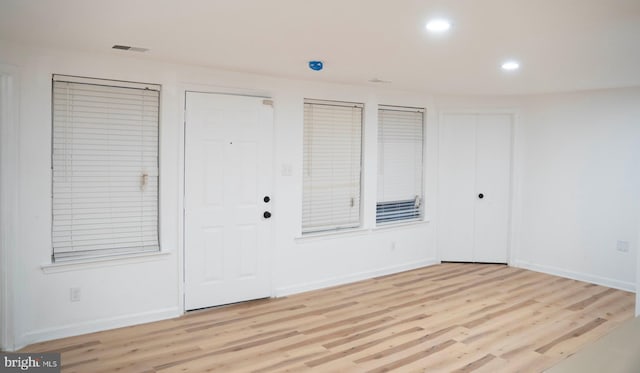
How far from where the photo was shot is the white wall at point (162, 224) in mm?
3555

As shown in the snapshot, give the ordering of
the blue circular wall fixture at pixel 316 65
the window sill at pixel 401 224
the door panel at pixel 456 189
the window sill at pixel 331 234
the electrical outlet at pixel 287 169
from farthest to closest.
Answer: the door panel at pixel 456 189
the window sill at pixel 401 224
the window sill at pixel 331 234
the electrical outlet at pixel 287 169
the blue circular wall fixture at pixel 316 65

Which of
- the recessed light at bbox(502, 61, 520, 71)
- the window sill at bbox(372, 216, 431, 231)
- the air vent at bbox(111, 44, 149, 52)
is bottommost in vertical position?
the window sill at bbox(372, 216, 431, 231)

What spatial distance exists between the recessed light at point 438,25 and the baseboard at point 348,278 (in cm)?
302

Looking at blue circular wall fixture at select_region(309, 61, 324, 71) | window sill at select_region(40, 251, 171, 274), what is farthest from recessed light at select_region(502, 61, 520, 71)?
window sill at select_region(40, 251, 171, 274)

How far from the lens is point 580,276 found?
5.68 meters

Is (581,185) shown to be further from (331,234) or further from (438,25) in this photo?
(438,25)

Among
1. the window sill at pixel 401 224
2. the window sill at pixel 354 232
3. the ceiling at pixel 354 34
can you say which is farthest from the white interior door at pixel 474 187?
the ceiling at pixel 354 34

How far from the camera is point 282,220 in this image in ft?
16.1

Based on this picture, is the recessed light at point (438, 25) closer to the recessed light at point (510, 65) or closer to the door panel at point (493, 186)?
the recessed light at point (510, 65)

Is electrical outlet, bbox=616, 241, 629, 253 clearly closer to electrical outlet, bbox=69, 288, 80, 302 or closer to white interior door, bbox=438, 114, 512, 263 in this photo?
white interior door, bbox=438, 114, 512, 263

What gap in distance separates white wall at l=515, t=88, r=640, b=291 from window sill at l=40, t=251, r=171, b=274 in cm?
454

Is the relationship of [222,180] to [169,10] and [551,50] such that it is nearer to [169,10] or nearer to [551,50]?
[169,10]

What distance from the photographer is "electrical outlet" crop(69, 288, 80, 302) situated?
12.3 ft

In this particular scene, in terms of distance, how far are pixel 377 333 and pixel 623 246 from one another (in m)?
3.29
